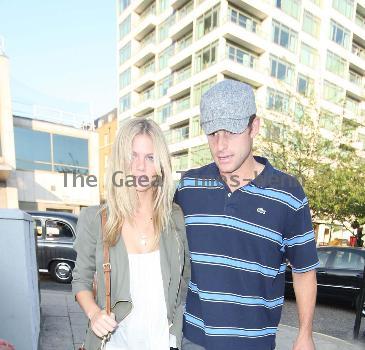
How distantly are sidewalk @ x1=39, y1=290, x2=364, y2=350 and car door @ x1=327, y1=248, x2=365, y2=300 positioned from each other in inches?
79.6

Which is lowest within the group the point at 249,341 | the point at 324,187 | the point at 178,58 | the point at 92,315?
the point at 324,187

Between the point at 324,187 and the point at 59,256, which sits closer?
the point at 59,256

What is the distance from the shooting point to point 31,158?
18266mm

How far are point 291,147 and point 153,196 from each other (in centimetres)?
1499

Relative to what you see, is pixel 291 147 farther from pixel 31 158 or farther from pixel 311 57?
pixel 311 57

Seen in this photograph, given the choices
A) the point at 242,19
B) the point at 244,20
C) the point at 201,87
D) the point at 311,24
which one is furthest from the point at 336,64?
the point at 201,87

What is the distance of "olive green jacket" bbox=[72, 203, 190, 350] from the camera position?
1.55 meters

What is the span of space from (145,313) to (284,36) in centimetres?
3108

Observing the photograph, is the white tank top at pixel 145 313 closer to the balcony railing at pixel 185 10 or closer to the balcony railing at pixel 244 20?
the balcony railing at pixel 244 20

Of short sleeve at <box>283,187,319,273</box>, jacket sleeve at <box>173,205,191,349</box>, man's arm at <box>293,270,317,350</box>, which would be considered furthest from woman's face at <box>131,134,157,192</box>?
man's arm at <box>293,270,317,350</box>

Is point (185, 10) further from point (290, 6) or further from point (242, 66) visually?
point (290, 6)

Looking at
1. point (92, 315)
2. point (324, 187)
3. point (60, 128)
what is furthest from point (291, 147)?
point (92, 315)

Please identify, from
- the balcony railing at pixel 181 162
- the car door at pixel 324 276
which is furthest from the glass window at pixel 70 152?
the car door at pixel 324 276

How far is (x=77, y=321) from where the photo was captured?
470cm
